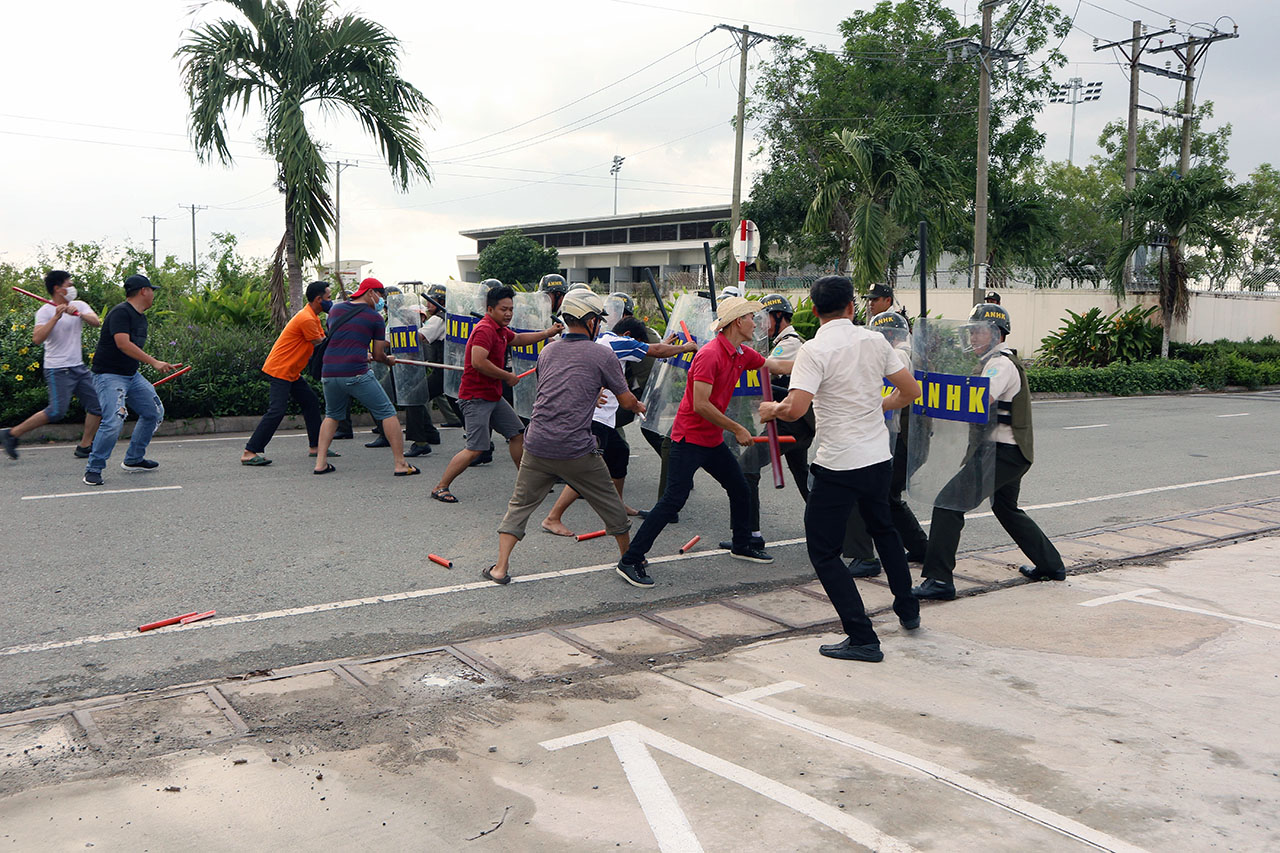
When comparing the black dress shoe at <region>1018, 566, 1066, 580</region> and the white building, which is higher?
the white building

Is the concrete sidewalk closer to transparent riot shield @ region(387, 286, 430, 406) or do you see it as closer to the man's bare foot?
the man's bare foot

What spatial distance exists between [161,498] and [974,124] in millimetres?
32003

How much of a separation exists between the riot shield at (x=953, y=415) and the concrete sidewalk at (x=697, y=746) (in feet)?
2.71

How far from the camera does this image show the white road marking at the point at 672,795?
3.19 meters

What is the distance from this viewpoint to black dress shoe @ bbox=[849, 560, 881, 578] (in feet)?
20.9

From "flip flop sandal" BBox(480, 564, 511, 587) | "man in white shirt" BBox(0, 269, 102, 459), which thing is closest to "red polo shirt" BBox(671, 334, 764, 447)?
"flip flop sandal" BBox(480, 564, 511, 587)

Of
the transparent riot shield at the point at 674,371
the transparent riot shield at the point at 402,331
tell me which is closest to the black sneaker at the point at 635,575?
the transparent riot shield at the point at 674,371

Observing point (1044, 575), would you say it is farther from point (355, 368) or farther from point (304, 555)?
point (355, 368)

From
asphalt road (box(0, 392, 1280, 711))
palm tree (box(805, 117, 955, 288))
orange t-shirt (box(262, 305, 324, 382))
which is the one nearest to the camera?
asphalt road (box(0, 392, 1280, 711))

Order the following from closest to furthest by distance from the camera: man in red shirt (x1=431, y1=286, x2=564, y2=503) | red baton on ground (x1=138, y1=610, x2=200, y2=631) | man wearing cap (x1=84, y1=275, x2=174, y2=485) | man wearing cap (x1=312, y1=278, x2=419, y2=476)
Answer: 1. red baton on ground (x1=138, y1=610, x2=200, y2=631)
2. man in red shirt (x1=431, y1=286, x2=564, y2=503)
3. man wearing cap (x1=84, y1=275, x2=174, y2=485)
4. man wearing cap (x1=312, y1=278, x2=419, y2=476)

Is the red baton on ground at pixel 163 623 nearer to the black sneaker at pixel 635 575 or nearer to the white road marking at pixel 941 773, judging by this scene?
the black sneaker at pixel 635 575

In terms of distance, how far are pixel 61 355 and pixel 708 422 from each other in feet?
21.8

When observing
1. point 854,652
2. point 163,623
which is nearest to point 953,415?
point 854,652

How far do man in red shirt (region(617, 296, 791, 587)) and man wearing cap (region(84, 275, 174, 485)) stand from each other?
5.04 meters
